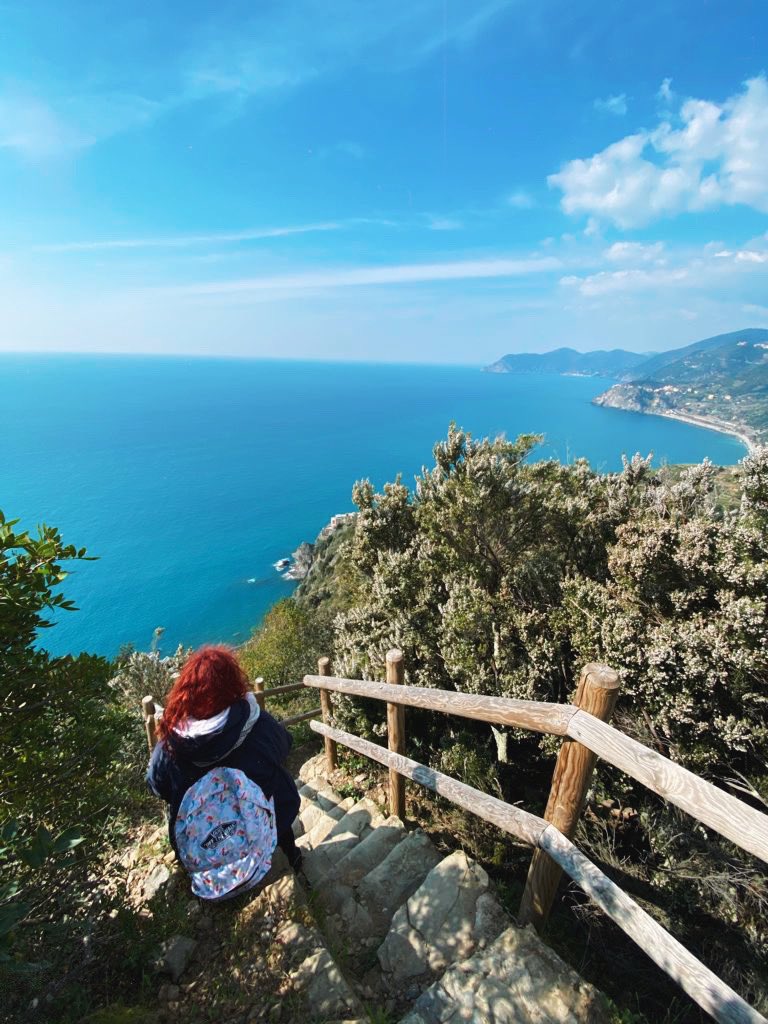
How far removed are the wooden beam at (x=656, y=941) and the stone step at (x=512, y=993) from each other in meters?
0.43

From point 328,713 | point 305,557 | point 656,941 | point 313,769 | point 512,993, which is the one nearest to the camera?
point 656,941

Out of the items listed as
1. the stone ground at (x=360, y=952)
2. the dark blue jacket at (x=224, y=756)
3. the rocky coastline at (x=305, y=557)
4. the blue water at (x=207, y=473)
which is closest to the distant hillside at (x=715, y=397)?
the blue water at (x=207, y=473)

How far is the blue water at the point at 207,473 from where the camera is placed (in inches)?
1983

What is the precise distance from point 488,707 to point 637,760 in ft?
2.96

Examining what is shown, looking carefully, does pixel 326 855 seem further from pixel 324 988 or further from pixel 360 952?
pixel 324 988

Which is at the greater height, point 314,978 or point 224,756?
point 224,756

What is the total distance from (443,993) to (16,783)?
2.43 m

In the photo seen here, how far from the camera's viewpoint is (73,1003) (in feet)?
7.40

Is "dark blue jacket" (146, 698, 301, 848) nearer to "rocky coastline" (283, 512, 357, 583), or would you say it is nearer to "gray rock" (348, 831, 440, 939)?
"gray rock" (348, 831, 440, 939)

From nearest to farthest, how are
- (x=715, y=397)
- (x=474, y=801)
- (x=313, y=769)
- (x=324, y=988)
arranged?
(x=324, y=988) < (x=474, y=801) < (x=313, y=769) < (x=715, y=397)

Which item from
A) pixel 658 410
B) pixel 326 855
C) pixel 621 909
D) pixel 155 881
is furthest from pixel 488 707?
pixel 658 410

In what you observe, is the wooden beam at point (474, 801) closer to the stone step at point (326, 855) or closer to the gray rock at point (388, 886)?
the gray rock at point (388, 886)

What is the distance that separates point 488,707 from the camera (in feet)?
9.29

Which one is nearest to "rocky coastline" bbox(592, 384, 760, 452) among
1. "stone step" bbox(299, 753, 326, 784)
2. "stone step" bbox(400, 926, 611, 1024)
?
"stone step" bbox(299, 753, 326, 784)
